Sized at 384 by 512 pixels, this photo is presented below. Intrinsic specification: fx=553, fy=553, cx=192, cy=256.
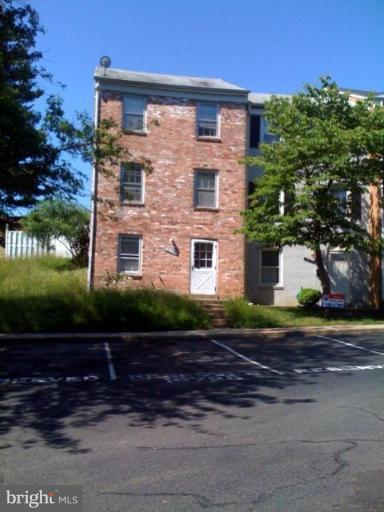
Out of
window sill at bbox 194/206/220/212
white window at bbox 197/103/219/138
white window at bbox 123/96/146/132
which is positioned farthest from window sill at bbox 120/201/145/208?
white window at bbox 197/103/219/138

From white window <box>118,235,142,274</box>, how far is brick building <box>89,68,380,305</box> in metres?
0.04

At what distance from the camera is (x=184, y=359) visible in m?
11.8

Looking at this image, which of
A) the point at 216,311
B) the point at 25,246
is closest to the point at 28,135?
the point at 216,311

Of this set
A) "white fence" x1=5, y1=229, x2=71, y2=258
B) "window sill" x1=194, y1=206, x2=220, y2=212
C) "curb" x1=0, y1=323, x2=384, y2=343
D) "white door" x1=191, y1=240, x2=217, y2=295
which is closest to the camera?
"curb" x1=0, y1=323, x2=384, y2=343

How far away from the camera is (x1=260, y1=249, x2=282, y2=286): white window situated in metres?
23.1

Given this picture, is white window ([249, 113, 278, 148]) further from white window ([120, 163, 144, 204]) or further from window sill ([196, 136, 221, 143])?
→ white window ([120, 163, 144, 204])

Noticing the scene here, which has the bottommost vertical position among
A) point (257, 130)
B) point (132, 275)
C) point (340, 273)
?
point (132, 275)

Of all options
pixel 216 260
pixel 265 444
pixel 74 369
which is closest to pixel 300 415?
pixel 265 444

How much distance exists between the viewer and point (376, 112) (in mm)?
18094

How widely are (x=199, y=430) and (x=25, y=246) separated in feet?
68.5

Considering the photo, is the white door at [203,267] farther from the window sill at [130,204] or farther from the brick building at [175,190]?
the window sill at [130,204]

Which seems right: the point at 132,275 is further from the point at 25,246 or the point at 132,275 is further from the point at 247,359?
the point at 247,359

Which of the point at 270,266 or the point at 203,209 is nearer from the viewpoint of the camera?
the point at 203,209

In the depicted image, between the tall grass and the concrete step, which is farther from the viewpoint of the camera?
the concrete step
